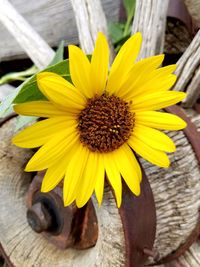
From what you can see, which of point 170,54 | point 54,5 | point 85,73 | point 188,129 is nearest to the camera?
point 85,73

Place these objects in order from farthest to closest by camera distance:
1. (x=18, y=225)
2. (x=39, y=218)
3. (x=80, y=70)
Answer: (x=18, y=225)
(x=39, y=218)
(x=80, y=70)

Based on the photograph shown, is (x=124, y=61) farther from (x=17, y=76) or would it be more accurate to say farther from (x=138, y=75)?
(x=17, y=76)

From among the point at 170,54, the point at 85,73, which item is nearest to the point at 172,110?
the point at 170,54

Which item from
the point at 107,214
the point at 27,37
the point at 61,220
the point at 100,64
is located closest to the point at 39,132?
the point at 100,64

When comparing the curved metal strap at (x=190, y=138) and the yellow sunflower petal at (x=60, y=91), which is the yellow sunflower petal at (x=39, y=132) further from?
the curved metal strap at (x=190, y=138)

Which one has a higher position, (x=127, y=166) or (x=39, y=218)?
(x=127, y=166)

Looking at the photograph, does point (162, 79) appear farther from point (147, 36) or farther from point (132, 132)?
point (147, 36)

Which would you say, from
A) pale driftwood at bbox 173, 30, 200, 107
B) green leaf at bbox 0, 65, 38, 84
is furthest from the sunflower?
green leaf at bbox 0, 65, 38, 84
